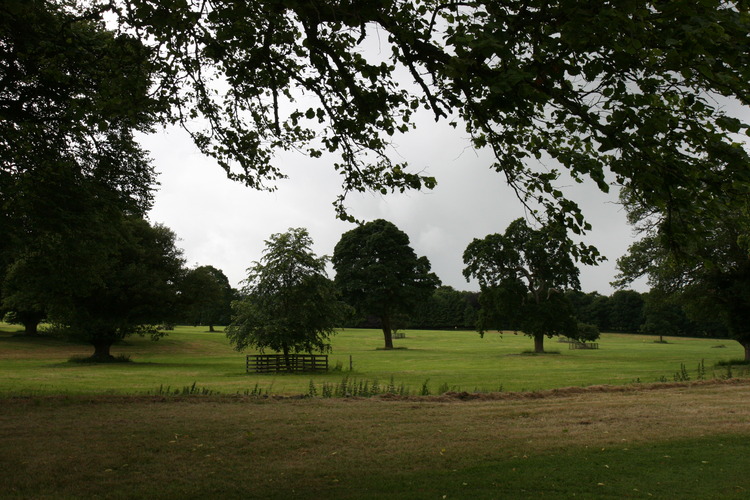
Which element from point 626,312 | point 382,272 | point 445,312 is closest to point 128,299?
point 382,272

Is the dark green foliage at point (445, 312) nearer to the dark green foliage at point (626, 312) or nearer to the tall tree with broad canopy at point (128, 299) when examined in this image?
the dark green foliage at point (626, 312)

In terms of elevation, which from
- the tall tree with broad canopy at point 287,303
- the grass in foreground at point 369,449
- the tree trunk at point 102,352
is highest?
the tall tree with broad canopy at point 287,303

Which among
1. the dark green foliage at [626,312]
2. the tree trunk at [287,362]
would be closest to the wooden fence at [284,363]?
the tree trunk at [287,362]

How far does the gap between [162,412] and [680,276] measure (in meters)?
32.0

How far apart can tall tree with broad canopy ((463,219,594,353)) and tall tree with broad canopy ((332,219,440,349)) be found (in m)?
9.82

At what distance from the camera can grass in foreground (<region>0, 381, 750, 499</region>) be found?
712 cm

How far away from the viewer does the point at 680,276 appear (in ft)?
111

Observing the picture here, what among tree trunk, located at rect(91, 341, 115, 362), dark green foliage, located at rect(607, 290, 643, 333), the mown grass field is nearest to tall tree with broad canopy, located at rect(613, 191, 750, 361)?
the mown grass field

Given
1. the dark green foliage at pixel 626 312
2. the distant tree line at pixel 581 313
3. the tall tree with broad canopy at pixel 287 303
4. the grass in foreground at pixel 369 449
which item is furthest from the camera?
the dark green foliage at pixel 626 312

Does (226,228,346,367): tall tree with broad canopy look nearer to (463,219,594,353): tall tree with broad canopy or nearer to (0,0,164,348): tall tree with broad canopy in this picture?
(0,0,164,348): tall tree with broad canopy

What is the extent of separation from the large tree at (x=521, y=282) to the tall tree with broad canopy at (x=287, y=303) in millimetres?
21389

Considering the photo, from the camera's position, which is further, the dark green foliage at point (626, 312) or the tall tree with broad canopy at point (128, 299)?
the dark green foliage at point (626, 312)

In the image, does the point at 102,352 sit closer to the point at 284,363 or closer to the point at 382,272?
the point at 284,363

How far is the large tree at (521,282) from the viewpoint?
4875cm
